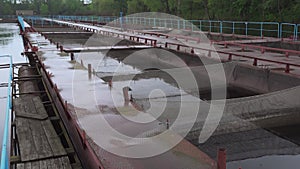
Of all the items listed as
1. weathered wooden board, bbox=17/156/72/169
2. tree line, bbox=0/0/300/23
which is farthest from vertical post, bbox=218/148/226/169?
tree line, bbox=0/0/300/23

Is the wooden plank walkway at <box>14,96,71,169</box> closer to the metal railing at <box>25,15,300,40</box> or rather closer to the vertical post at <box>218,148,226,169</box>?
the vertical post at <box>218,148,226,169</box>

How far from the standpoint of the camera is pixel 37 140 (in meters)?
5.50

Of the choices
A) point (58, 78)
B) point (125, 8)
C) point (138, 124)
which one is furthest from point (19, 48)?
point (125, 8)

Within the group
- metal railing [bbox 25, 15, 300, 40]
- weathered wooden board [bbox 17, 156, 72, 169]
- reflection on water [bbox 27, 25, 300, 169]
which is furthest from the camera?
metal railing [bbox 25, 15, 300, 40]

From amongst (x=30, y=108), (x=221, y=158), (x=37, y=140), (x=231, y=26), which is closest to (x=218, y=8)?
(x=231, y=26)

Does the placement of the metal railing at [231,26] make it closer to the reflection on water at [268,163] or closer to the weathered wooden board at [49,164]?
the reflection on water at [268,163]

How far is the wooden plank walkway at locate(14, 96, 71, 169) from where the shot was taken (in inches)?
184

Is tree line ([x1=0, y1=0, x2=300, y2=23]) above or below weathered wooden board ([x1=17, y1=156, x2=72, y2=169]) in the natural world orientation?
above

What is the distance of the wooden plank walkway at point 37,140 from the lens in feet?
15.3

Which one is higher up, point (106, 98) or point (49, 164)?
point (106, 98)

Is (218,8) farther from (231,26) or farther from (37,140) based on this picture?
(37,140)

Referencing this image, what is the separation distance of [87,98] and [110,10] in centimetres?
5728

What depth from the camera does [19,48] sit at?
2741 centimetres

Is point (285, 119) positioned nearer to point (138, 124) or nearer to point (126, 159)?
point (138, 124)
